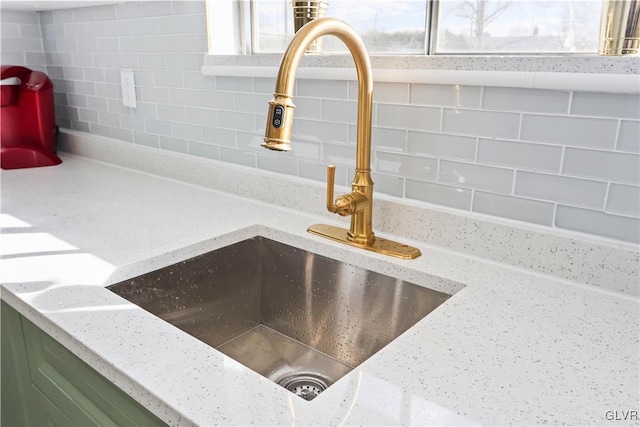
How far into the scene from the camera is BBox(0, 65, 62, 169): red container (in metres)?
1.71

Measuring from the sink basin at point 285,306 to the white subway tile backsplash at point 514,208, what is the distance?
196 millimetres

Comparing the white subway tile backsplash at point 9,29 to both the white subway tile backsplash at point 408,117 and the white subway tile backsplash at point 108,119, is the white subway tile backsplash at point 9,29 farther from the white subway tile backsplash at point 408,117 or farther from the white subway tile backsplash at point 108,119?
the white subway tile backsplash at point 408,117

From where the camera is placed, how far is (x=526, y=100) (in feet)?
2.85

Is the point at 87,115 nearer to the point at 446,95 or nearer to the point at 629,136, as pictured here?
the point at 446,95

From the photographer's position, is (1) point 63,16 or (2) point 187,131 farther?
(1) point 63,16

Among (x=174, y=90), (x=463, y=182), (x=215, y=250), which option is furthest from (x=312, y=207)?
(x=174, y=90)

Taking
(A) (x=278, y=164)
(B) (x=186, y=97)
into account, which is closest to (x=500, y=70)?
(A) (x=278, y=164)

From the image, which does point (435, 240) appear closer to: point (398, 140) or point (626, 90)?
point (398, 140)

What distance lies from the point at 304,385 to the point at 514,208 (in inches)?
20.1

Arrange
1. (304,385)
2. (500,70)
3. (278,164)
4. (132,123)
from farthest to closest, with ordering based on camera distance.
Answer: (132,123) → (278,164) → (304,385) → (500,70)

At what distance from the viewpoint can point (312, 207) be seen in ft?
3.97

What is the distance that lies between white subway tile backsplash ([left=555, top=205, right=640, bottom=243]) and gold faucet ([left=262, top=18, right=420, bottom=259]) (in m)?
0.26

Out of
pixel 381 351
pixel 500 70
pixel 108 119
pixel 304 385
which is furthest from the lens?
pixel 108 119

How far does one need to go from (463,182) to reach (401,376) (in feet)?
1.58
